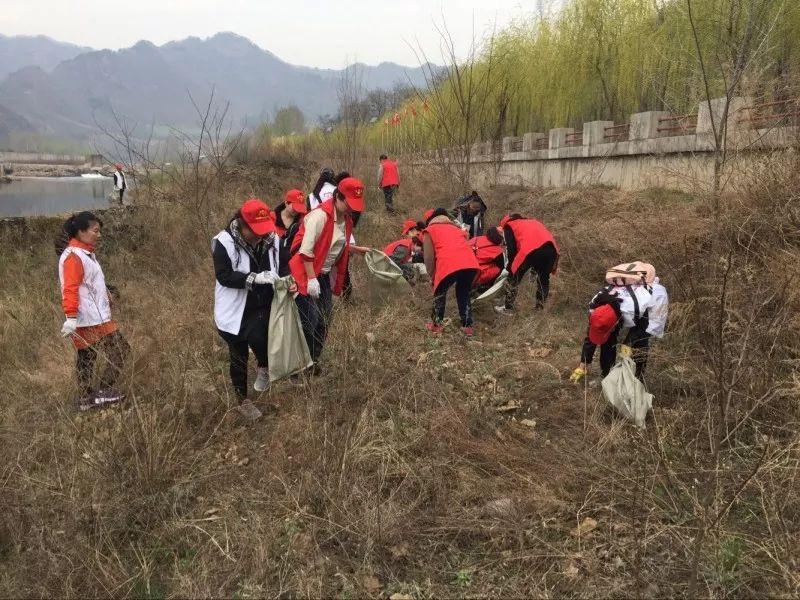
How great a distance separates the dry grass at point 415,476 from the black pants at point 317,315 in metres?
0.14

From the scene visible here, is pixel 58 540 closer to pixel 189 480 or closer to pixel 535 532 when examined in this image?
pixel 189 480

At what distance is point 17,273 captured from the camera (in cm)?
775

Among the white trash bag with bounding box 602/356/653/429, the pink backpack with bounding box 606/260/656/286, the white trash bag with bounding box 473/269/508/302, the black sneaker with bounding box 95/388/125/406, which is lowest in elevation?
the black sneaker with bounding box 95/388/125/406

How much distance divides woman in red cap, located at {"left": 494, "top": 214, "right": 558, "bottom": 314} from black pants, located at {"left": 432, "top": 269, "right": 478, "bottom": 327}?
0.70m

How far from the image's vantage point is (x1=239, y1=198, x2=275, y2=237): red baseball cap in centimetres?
301

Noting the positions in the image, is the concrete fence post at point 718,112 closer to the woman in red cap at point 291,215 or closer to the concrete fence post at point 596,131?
the concrete fence post at point 596,131

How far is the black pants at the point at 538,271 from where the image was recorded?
16.4ft

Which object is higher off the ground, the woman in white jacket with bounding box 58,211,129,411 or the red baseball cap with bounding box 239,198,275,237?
the red baseball cap with bounding box 239,198,275,237

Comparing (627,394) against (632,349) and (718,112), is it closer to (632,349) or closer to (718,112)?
(632,349)

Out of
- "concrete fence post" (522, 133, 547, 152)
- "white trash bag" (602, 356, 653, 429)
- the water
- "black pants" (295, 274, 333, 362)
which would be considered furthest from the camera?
the water

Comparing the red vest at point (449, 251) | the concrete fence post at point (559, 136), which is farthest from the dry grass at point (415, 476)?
the concrete fence post at point (559, 136)

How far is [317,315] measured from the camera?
3521mm

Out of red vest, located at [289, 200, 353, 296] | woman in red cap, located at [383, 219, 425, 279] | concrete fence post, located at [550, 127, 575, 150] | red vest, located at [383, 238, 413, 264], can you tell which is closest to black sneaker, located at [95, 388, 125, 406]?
red vest, located at [289, 200, 353, 296]

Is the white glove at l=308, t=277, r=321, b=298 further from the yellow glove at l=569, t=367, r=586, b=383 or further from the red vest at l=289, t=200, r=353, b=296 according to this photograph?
the yellow glove at l=569, t=367, r=586, b=383
